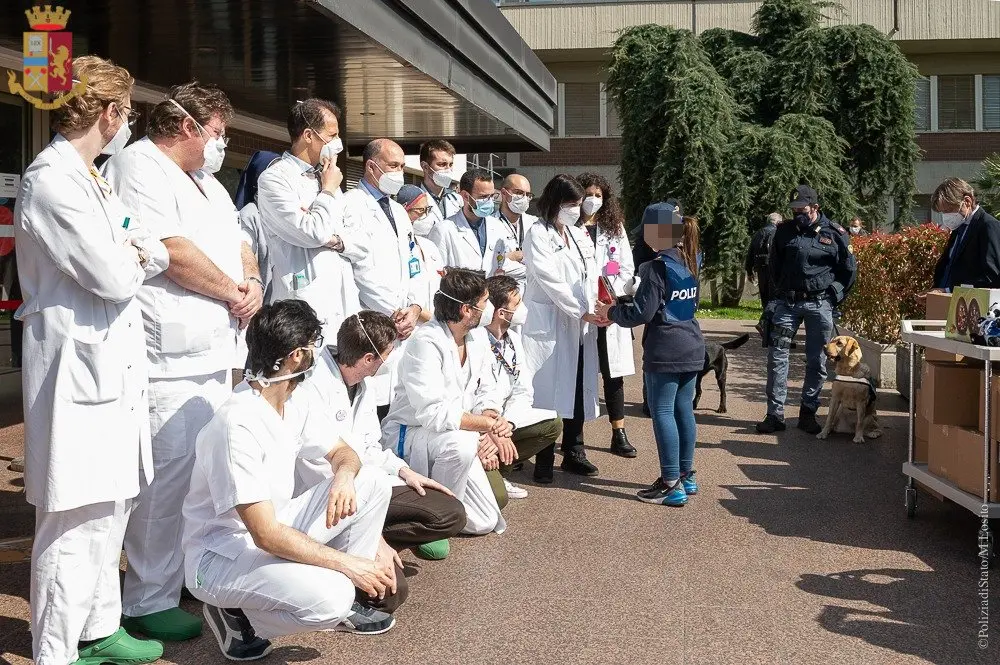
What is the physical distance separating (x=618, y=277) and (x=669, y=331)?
170 cm

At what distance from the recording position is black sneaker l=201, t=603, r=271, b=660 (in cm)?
425

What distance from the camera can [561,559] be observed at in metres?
5.82

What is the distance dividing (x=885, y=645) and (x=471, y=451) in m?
2.16

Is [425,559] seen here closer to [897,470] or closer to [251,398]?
[251,398]

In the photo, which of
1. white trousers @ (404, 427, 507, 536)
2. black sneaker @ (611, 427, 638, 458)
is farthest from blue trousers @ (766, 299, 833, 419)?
white trousers @ (404, 427, 507, 536)

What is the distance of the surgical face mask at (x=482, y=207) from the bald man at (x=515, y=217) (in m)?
0.22

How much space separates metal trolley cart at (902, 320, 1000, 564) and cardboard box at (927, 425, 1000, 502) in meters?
0.03

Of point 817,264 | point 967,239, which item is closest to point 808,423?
point 817,264

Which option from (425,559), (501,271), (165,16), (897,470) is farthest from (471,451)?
(897,470)

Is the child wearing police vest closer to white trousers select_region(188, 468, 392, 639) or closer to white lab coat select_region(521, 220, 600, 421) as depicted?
white lab coat select_region(521, 220, 600, 421)

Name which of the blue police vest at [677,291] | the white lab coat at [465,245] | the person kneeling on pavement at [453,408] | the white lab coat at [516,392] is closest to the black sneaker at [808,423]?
the blue police vest at [677,291]

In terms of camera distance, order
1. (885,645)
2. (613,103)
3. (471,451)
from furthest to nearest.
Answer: (613,103)
(471,451)
(885,645)

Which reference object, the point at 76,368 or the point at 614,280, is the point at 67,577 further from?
the point at 614,280

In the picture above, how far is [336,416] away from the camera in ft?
15.8
